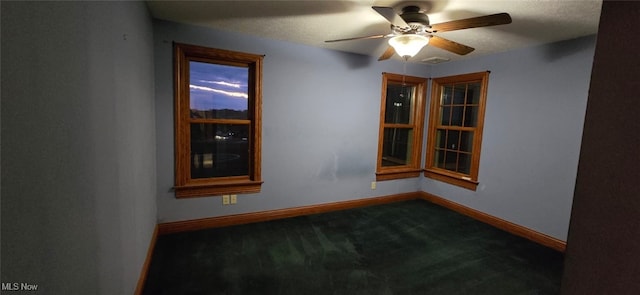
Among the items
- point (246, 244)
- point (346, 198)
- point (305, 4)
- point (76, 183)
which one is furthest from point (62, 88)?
point (346, 198)

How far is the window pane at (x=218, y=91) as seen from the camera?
3.04m

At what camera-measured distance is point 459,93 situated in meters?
4.15

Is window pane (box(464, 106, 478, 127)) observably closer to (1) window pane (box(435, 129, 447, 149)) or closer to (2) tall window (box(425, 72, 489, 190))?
(2) tall window (box(425, 72, 489, 190))

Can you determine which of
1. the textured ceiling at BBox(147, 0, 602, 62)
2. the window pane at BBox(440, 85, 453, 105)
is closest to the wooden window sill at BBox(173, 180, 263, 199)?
the textured ceiling at BBox(147, 0, 602, 62)

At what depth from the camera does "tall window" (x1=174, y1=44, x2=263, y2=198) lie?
2.92 m

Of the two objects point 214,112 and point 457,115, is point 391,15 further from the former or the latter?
point 457,115

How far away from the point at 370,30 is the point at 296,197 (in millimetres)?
2188

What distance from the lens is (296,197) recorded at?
3.63 meters

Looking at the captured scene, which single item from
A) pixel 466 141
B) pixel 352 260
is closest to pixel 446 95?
pixel 466 141

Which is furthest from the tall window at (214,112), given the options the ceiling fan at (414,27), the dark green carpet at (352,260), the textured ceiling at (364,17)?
the ceiling fan at (414,27)

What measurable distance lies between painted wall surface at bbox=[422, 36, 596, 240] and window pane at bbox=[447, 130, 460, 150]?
1.60 ft

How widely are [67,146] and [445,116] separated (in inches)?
176

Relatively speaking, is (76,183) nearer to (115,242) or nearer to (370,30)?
(115,242)

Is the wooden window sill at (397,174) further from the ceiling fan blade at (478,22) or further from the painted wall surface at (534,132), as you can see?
the ceiling fan blade at (478,22)
